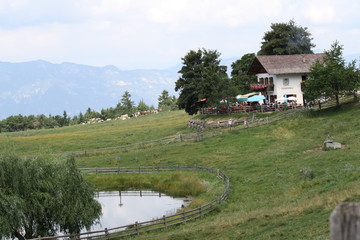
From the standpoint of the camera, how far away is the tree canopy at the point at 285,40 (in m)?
98.5

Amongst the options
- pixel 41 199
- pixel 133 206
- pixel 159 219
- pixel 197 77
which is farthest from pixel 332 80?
pixel 41 199

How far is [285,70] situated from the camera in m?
76.6

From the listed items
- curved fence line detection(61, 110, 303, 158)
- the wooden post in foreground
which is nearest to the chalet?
curved fence line detection(61, 110, 303, 158)

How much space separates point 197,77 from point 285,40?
83.4 ft

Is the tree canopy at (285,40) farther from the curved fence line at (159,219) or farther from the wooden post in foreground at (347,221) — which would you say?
the wooden post in foreground at (347,221)

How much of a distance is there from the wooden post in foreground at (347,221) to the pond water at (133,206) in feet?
122

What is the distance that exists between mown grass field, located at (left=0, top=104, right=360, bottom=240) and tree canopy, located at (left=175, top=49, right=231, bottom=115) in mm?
7538

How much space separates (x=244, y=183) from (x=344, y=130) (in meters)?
19.3

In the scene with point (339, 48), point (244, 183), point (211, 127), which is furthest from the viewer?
point (211, 127)

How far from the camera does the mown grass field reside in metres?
25.0

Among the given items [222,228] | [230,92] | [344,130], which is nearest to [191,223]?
[222,228]

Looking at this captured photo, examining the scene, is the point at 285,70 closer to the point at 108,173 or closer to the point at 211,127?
the point at 211,127

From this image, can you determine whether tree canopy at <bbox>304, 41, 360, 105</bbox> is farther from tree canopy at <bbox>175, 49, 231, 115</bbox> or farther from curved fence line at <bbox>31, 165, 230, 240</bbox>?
curved fence line at <bbox>31, 165, 230, 240</bbox>

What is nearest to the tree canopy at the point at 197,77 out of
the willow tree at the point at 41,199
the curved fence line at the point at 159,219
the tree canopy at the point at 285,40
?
the tree canopy at the point at 285,40
